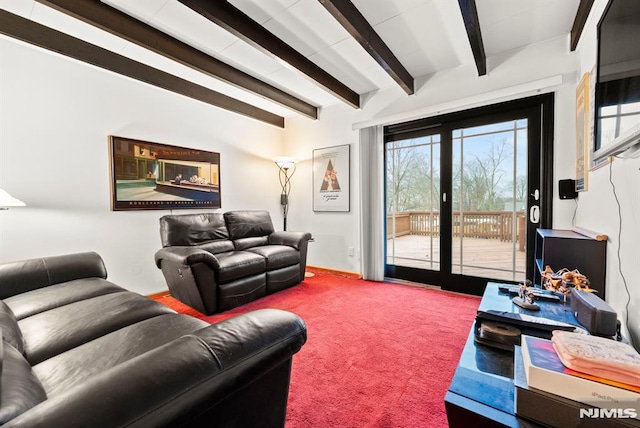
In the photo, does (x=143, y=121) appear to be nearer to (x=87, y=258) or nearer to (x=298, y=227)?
(x=87, y=258)

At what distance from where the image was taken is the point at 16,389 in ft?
1.96

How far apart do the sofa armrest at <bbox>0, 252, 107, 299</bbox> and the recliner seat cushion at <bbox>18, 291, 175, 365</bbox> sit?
1.88 ft

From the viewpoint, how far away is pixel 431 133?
10.9 ft

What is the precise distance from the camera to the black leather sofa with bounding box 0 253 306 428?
0.53 m

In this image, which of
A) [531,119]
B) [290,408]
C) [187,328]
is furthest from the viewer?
[531,119]

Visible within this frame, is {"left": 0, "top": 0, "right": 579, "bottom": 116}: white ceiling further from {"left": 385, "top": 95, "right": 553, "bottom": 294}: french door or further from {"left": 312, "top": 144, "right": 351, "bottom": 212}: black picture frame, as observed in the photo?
{"left": 312, "top": 144, "right": 351, "bottom": 212}: black picture frame

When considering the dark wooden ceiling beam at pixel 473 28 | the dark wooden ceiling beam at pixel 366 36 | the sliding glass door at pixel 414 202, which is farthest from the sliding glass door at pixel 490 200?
the dark wooden ceiling beam at pixel 366 36

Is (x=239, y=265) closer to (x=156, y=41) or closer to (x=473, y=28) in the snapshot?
(x=156, y=41)

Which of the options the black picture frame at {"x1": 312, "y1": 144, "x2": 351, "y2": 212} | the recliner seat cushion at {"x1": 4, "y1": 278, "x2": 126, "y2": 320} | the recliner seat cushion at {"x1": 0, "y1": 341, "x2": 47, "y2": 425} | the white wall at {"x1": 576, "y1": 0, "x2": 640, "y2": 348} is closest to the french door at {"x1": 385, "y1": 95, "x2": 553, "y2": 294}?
the black picture frame at {"x1": 312, "y1": 144, "x2": 351, "y2": 212}

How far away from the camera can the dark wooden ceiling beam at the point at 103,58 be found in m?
2.08

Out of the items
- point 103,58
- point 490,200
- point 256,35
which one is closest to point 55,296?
point 103,58

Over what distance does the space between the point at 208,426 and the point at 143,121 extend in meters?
3.29

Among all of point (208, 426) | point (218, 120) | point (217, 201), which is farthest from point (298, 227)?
point (208, 426)

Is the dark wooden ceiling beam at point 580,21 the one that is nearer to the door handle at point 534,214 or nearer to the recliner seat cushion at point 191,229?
the door handle at point 534,214
